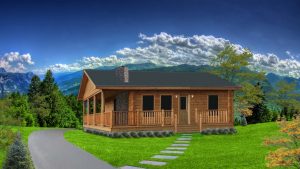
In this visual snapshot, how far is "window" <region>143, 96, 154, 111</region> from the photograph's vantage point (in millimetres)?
28359

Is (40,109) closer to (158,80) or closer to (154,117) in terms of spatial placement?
(158,80)

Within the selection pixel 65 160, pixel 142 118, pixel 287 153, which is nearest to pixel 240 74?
pixel 142 118

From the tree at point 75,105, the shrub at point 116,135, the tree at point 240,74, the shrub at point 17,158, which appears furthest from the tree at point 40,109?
the shrub at point 17,158

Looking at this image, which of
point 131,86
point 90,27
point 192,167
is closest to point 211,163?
point 192,167

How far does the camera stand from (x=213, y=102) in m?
30.0

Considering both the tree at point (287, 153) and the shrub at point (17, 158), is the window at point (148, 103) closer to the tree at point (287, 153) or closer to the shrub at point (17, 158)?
the tree at point (287, 153)

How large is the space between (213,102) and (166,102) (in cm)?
345

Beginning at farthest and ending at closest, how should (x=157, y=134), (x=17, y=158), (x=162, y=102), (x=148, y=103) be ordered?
(x=162, y=102) < (x=148, y=103) < (x=157, y=134) < (x=17, y=158)

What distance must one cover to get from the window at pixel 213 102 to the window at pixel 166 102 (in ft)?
9.43

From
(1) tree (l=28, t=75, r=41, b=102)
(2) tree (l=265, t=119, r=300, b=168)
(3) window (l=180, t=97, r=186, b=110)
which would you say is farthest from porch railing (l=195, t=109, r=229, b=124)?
(1) tree (l=28, t=75, r=41, b=102)

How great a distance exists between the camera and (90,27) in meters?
180

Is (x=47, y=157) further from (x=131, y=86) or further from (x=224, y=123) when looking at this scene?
(x=224, y=123)

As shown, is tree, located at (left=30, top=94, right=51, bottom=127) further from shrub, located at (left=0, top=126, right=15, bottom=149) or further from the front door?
shrub, located at (left=0, top=126, right=15, bottom=149)

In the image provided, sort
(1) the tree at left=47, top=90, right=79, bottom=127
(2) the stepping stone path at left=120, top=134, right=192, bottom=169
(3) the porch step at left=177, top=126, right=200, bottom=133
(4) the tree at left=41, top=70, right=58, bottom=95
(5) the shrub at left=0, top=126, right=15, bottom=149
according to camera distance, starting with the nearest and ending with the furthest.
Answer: (5) the shrub at left=0, top=126, right=15, bottom=149 < (2) the stepping stone path at left=120, top=134, right=192, bottom=169 < (3) the porch step at left=177, top=126, right=200, bottom=133 < (1) the tree at left=47, top=90, right=79, bottom=127 < (4) the tree at left=41, top=70, right=58, bottom=95
